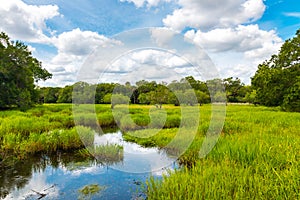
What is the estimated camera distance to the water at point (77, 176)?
486 cm

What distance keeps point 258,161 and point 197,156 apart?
2201 millimetres

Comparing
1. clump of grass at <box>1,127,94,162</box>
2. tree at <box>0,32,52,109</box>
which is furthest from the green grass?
tree at <box>0,32,52,109</box>

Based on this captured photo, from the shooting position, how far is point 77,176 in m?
5.93

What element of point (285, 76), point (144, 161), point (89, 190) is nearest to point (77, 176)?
point (89, 190)

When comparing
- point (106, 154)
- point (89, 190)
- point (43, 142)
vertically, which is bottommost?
point (89, 190)

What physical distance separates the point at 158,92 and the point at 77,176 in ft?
55.4

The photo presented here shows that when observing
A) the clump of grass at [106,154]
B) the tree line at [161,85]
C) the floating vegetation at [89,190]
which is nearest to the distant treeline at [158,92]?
the tree line at [161,85]

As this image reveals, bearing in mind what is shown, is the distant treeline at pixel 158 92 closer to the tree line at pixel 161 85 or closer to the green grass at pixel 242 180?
the tree line at pixel 161 85

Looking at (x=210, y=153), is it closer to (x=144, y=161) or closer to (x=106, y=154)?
(x=144, y=161)

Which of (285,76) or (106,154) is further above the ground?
(285,76)

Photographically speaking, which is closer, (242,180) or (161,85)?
→ (242,180)

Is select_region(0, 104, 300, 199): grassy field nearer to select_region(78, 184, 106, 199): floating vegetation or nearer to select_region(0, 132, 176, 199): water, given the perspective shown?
select_region(0, 132, 176, 199): water

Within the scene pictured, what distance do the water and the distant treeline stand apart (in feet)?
9.69

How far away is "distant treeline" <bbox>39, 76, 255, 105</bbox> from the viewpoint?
12.2 m
